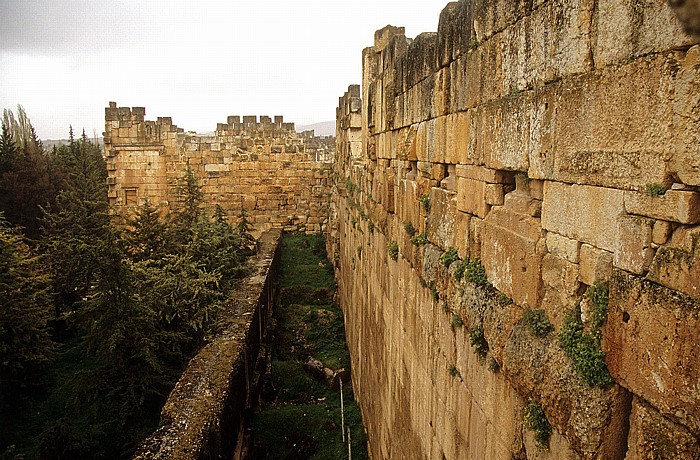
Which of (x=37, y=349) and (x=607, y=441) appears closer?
(x=607, y=441)

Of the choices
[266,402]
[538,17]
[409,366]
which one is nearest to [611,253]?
[538,17]

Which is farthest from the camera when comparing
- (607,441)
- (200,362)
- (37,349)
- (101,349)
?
(37,349)

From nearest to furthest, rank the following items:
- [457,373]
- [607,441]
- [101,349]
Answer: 1. [607,441]
2. [457,373]
3. [101,349]

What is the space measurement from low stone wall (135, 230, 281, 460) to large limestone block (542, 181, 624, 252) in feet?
14.0

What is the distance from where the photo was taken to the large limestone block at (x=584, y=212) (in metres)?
1.98

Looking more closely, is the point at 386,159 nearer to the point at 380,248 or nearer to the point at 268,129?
the point at 380,248

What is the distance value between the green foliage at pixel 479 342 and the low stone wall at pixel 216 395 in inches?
130

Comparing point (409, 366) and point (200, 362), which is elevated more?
point (409, 366)

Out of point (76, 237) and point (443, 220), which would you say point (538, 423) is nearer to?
point (443, 220)

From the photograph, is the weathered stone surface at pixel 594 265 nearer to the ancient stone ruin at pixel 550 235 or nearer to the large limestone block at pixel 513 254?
the ancient stone ruin at pixel 550 235

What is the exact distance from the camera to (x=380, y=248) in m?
6.89

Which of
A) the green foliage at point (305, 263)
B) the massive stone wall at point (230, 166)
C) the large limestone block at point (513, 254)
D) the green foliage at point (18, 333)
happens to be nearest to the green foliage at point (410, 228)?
the large limestone block at point (513, 254)

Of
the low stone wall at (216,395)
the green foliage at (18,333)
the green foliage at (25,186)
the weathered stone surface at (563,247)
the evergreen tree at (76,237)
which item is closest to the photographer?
the weathered stone surface at (563,247)

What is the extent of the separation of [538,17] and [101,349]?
8.17 metres
